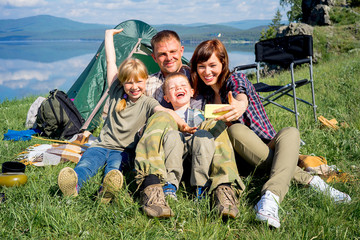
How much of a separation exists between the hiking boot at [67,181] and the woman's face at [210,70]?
1.44m

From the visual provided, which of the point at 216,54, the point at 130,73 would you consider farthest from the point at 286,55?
the point at 130,73

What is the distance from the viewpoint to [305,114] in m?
4.86

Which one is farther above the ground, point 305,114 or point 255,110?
point 255,110

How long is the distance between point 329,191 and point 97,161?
2.02 m

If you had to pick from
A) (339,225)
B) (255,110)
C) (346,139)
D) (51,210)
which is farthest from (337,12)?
(51,210)

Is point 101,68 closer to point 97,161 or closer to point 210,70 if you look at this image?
point 97,161

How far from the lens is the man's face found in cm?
324

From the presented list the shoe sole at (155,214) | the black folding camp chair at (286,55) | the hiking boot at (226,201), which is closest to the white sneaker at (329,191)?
the hiking boot at (226,201)

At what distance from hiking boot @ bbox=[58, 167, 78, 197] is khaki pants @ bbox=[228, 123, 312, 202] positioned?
4.29 feet

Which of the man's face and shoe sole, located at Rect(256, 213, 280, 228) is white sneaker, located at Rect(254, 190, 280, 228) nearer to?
shoe sole, located at Rect(256, 213, 280, 228)

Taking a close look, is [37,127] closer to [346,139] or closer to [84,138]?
[84,138]

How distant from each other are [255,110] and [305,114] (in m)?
2.53

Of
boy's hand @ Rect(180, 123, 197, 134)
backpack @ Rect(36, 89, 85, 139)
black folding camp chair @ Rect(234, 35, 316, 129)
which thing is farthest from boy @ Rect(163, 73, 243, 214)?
backpack @ Rect(36, 89, 85, 139)

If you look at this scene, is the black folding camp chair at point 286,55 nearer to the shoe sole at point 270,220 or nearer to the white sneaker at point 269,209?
the white sneaker at point 269,209
